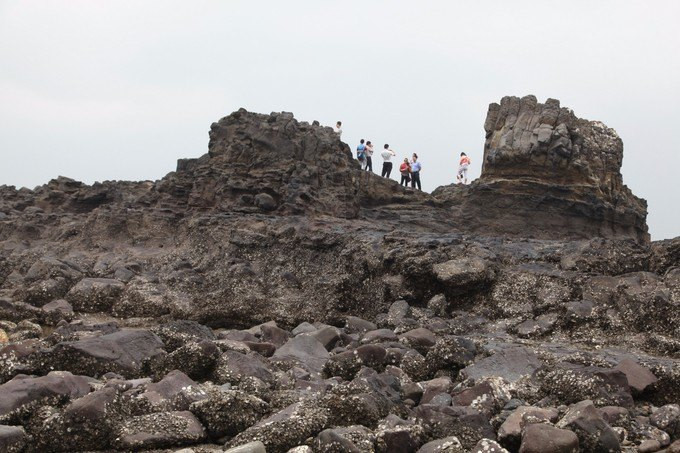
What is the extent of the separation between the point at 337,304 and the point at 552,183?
359 inches

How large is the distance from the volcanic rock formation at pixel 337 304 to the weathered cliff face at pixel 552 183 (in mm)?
66

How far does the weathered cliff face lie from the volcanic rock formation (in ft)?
0.22

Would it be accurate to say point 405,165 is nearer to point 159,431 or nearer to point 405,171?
point 405,171

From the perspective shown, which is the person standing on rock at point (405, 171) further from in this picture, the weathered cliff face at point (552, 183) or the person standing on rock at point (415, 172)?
the weathered cliff face at point (552, 183)

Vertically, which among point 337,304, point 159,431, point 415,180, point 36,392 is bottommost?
point 159,431

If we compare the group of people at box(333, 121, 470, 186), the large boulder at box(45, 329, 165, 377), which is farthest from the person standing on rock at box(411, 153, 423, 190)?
the large boulder at box(45, 329, 165, 377)

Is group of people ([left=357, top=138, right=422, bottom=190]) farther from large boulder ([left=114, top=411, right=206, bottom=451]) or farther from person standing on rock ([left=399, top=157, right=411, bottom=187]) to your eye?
large boulder ([left=114, top=411, right=206, bottom=451])

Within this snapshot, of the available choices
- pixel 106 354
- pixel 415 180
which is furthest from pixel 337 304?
pixel 415 180

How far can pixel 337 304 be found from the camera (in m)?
20.1

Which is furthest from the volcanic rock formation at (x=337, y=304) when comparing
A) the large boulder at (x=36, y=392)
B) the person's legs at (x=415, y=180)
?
the person's legs at (x=415, y=180)

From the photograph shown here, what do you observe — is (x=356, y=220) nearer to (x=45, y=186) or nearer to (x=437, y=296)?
(x=437, y=296)

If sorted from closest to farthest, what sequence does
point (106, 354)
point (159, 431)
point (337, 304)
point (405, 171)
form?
1. point (159, 431)
2. point (106, 354)
3. point (337, 304)
4. point (405, 171)

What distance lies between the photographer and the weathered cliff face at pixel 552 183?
25.4 m

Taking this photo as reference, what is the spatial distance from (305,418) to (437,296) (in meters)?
9.51
